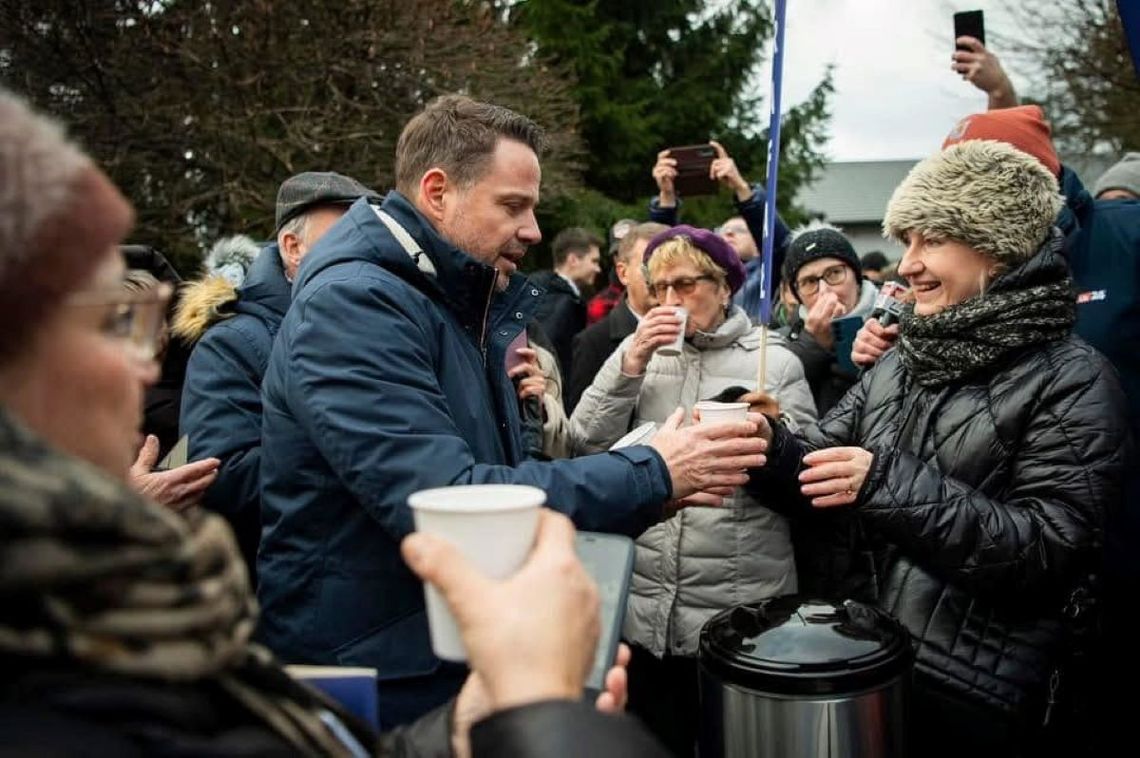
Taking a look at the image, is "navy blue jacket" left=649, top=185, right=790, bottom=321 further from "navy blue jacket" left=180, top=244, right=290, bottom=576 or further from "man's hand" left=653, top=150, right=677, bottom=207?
"navy blue jacket" left=180, top=244, right=290, bottom=576

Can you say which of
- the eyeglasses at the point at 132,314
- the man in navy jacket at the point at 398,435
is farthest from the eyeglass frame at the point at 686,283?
the eyeglasses at the point at 132,314

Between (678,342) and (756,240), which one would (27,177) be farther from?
(756,240)

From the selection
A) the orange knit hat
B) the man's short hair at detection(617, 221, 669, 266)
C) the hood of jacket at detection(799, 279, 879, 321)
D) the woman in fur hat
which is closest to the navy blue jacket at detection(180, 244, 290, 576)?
the woman in fur hat

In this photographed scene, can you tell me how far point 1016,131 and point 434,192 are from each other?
2169 millimetres

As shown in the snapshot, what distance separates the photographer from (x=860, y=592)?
288cm

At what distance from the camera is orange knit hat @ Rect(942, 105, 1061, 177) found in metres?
3.34

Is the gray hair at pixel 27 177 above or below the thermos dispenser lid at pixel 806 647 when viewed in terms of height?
above

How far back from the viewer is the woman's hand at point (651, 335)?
11.6 ft

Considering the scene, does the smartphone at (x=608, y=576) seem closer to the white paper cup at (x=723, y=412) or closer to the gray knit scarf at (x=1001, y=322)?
the white paper cup at (x=723, y=412)

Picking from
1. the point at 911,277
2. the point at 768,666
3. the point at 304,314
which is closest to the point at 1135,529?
the point at 911,277

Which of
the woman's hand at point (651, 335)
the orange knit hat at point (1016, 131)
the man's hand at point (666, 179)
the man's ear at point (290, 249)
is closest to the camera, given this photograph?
the orange knit hat at point (1016, 131)

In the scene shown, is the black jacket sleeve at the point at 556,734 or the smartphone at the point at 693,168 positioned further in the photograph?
the smartphone at the point at 693,168

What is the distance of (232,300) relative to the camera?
A: 3.39 metres

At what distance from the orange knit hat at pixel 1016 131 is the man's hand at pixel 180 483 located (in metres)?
2.71
